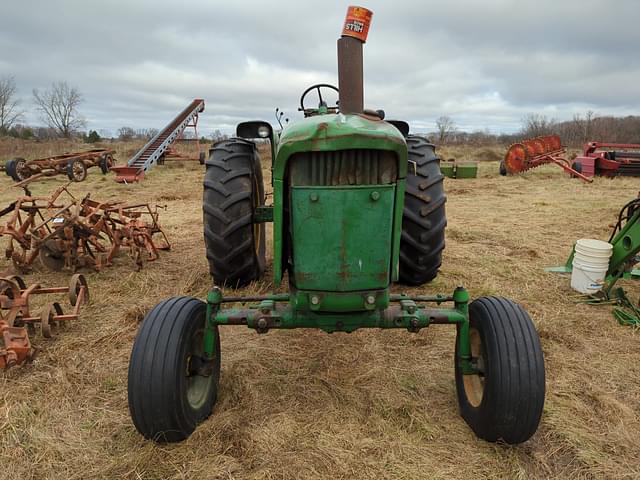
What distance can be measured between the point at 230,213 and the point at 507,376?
2347 mm

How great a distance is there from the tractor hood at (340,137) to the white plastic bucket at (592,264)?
3053 millimetres

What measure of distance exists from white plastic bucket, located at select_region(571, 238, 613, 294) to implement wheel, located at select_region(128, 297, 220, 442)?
3.63 metres

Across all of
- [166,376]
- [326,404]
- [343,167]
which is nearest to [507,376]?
[326,404]

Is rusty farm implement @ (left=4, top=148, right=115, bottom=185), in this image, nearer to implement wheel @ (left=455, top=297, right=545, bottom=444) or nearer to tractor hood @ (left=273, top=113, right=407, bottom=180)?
tractor hood @ (left=273, top=113, right=407, bottom=180)

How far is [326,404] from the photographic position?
100.0 inches

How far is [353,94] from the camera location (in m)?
2.15

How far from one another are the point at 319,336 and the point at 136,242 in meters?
2.84

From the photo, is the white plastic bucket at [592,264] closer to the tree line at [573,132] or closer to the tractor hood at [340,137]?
the tractor hood at [340,137]

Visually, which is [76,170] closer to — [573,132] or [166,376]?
[166,376]

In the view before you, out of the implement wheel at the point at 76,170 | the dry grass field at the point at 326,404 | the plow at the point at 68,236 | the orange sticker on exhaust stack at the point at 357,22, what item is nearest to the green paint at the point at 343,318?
the dry grass field at the point at 326,404

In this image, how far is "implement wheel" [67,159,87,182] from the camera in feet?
43.2

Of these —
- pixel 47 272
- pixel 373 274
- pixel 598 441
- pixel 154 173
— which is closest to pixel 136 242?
pixel 47 272

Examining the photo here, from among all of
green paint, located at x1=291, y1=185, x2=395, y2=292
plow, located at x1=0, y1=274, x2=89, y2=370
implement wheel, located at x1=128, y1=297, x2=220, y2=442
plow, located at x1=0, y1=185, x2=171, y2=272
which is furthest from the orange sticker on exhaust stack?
plow, located at x1=0, y1=185, x2=171, y2=272

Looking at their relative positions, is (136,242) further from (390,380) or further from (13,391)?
(390,380)
